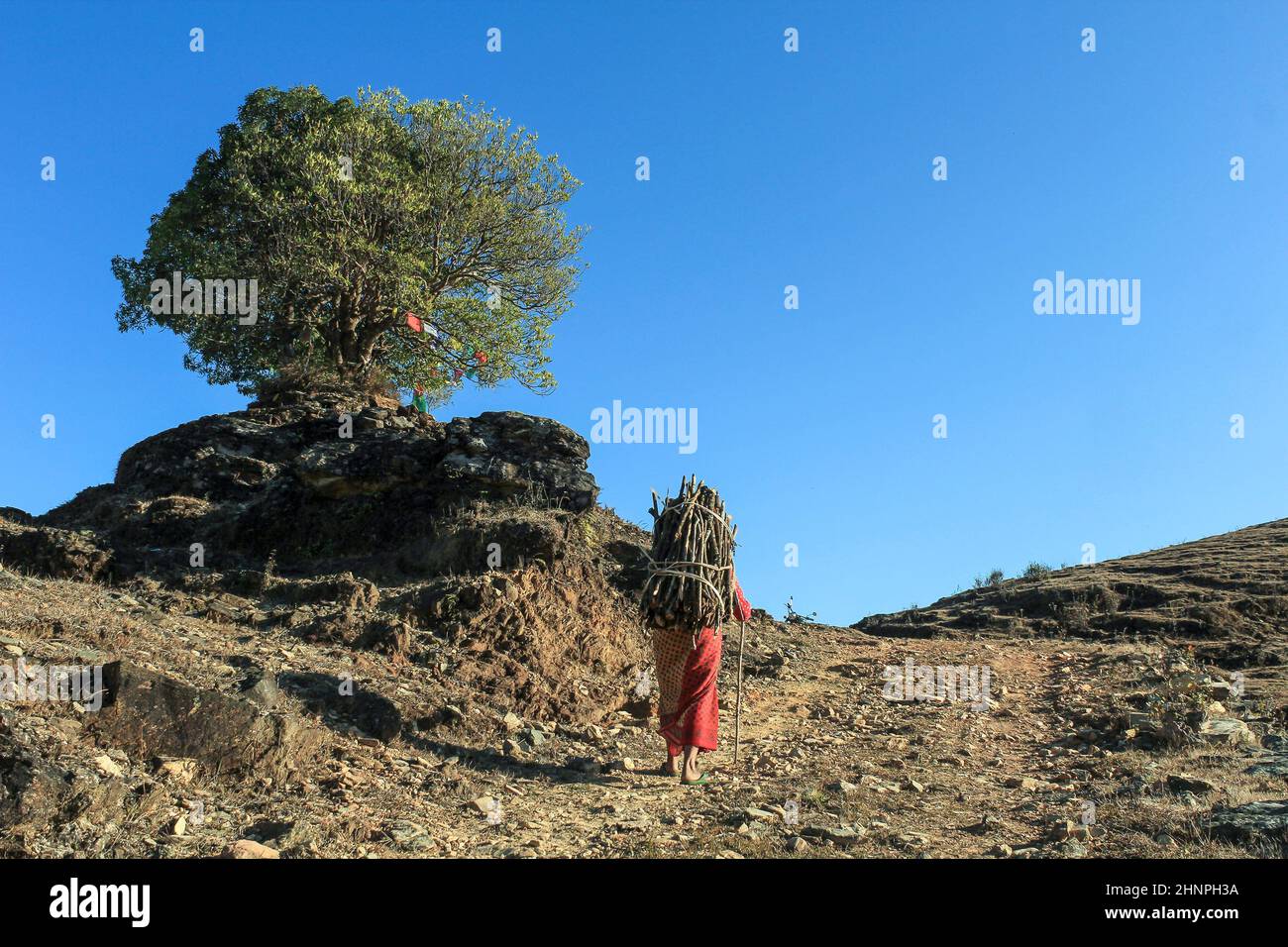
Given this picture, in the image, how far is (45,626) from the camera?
7.98m

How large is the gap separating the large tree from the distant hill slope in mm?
10405

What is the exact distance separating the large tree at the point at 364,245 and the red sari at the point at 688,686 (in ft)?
43.5

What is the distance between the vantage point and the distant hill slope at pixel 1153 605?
15531 millimetres

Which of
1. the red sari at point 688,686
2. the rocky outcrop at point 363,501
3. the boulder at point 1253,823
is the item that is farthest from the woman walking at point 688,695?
the rocky outcrop at point 363,501

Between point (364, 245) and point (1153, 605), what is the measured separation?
16.6 meters

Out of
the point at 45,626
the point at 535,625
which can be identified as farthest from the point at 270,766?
the point at 535,625

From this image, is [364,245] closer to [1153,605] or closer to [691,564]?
[691,564]

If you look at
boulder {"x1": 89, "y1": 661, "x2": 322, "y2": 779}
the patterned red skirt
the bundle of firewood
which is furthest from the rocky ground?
the bundle of firewood

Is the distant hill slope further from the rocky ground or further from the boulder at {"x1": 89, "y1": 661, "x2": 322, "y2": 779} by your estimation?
the boulder at {"x1": 89, "y1": 661, "x2": 322, "y2": 779}

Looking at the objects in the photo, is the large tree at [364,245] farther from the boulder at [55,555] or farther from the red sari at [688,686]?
the red sari at [688,686]

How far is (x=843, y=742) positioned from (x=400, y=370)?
609 inches

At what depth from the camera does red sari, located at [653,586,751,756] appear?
311 inches

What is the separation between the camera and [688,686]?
26.2 feet
